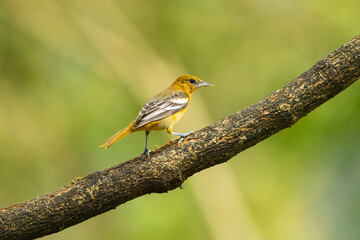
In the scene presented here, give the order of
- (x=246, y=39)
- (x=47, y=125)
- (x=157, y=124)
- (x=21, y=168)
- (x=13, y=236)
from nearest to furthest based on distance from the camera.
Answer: (x=13, y=236)
(x=157, y=124)
(x=21, y=168)
(x=47, y=125)
(x=246, y=39)

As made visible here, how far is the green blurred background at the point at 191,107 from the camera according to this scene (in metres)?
10.5

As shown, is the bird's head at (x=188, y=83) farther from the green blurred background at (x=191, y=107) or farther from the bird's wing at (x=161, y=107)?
the green blurred background at (x=191, y=107)

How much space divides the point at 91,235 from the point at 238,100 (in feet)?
16.6

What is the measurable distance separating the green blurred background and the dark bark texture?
570cm

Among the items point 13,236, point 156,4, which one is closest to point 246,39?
point 156,4

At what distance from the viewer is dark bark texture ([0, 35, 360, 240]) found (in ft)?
14.1

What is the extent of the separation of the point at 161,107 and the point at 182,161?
120 cm

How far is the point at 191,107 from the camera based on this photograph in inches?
450

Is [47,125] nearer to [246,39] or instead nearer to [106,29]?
[106,29]

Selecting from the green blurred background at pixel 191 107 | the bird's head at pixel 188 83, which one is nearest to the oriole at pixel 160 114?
the bird's head at pixel 188 83

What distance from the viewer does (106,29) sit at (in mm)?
12227

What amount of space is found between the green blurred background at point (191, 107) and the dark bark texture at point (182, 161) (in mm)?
5699

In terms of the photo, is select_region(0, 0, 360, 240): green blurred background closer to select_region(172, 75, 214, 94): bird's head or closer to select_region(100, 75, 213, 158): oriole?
select_region(172, 75, 214, 94): bird's head

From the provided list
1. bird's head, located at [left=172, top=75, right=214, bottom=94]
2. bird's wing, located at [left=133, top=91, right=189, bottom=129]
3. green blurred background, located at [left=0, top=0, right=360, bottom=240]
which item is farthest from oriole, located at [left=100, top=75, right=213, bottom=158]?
green blurred background, located at [left=0, top=0, right=360, bottom=240]
